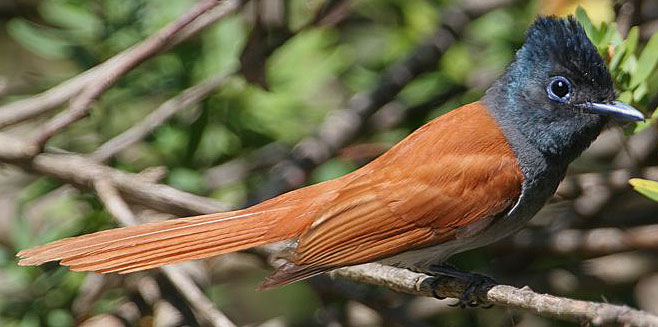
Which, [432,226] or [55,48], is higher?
[55,48]

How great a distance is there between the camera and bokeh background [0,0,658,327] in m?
4.57

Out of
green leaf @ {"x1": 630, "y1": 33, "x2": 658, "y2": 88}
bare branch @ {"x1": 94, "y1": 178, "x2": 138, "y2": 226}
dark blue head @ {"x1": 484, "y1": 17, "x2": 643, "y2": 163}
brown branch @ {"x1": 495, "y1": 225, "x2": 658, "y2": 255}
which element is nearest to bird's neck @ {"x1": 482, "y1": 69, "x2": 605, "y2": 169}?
dark blue head @ {"x1": 484, "y1": 17, "x2": 643, "y2": 163}

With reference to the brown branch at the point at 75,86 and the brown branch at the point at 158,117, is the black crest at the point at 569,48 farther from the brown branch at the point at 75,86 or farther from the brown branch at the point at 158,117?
the brown branch at the point at 158,117

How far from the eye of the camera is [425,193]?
403cm

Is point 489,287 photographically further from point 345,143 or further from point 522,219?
point 345,143

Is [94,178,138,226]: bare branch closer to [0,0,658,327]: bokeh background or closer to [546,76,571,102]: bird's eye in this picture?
[0,0,658,327]: bokeh background

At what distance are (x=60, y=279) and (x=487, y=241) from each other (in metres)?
1.69

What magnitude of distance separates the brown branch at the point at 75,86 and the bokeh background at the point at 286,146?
0.15 metres

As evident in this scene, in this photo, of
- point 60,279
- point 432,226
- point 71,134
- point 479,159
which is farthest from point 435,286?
point 71,134

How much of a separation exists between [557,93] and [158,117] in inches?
65.1

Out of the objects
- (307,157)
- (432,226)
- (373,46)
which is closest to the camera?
(432,226)

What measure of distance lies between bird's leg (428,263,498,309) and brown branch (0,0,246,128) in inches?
51.5

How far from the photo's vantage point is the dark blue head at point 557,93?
3.91 meters

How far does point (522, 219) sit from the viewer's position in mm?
4078
